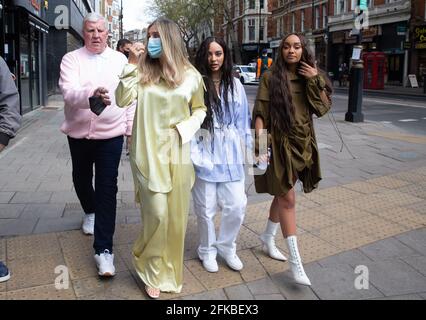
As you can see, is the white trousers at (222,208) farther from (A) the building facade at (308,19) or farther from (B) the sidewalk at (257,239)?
(A) the building facade at (308,19)

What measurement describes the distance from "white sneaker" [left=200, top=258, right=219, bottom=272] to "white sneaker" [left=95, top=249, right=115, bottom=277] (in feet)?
2.18

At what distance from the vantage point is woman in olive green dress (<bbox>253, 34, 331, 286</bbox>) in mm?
3412

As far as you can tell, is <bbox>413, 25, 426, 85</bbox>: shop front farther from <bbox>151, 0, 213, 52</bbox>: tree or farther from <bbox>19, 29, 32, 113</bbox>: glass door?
<bbox>151, 0, 213, 52</bbox>: tree

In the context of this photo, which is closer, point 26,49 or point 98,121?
point 98,121

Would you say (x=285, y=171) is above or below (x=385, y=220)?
above

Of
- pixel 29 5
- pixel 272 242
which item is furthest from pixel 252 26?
pixel 272 242

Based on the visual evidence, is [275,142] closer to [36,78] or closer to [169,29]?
[169,29]

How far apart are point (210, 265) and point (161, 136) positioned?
1.10 metres

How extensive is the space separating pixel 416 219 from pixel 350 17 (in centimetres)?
3751

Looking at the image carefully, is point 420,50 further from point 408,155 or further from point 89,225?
point 89,225

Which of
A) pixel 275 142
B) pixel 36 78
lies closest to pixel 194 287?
pixel 275 142

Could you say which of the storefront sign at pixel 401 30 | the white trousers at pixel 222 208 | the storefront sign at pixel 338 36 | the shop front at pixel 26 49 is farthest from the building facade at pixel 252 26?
the white trousers at pixel 222 208

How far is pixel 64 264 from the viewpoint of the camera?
12.0ft

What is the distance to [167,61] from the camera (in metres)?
2.99
